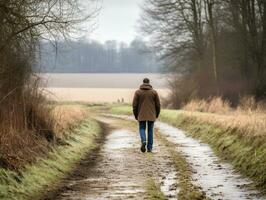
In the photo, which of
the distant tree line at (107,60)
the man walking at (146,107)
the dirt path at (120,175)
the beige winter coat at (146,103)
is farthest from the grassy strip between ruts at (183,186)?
the distant tree line at (107,60)

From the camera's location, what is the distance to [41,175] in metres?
11.9

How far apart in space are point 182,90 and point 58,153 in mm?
29897

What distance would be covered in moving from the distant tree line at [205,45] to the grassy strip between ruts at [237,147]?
14.8 m

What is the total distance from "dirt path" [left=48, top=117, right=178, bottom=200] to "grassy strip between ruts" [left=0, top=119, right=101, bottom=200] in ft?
1.02

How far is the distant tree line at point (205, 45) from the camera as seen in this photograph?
38750mm

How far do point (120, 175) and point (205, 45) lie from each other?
33.5m

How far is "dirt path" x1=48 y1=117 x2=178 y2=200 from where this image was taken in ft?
34.9

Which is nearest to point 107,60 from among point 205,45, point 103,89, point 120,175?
point 103,89

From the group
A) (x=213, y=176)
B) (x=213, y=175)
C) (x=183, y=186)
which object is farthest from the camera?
(x=213, y=175)

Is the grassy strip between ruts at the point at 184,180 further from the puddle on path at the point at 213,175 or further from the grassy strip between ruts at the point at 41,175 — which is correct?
the grassy strip between ruts at the point at 41,175

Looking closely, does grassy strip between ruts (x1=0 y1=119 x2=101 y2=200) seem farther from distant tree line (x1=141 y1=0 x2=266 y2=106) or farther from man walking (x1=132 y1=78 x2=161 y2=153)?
distant tree line (x1=141 y1=0 x2=266 y2=106)

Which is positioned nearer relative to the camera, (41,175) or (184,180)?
(41,175)

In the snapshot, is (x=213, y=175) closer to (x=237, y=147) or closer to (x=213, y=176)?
(x=213, y=176)

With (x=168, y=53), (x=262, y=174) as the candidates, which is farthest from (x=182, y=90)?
(x=262, y=174)
